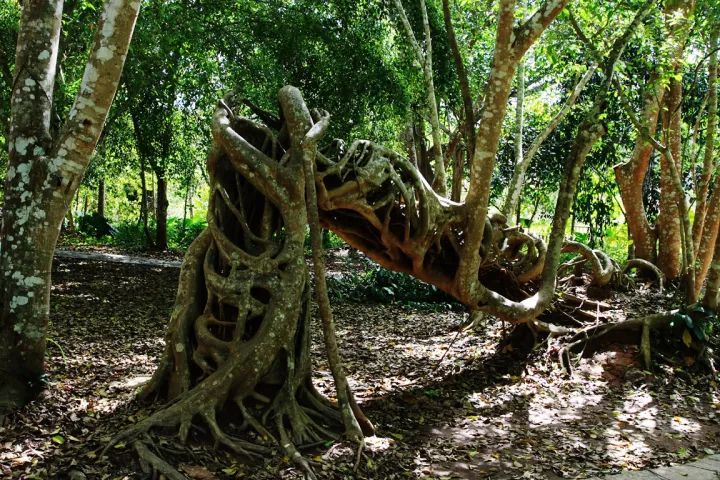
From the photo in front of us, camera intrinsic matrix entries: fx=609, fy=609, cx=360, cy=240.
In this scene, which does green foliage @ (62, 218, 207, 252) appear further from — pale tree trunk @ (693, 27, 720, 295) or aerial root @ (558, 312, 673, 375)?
pale tree trunk @ (693, 27, 720, 295)

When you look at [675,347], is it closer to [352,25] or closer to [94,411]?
[94,411]

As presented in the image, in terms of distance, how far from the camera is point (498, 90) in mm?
5496

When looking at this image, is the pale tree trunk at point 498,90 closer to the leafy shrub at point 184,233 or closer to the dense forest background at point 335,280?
the dense forest background at point 335,280

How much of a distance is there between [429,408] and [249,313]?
7.07 ft

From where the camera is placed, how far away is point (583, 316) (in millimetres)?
8008

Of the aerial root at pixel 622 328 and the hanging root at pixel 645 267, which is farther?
the hanging root at pixel 645 267

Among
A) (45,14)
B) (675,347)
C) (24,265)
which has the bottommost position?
(675,347)

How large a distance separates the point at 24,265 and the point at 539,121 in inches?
525

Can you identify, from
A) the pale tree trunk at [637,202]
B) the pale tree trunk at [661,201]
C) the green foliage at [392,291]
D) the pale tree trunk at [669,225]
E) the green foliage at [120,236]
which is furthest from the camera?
the green foliage at [120,236]

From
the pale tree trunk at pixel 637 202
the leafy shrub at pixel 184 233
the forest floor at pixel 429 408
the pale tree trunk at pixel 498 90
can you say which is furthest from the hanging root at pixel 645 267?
the leafy shrub at pixel 184 233

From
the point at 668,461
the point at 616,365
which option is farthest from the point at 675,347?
the point at 668,461

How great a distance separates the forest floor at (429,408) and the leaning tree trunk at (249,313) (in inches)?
10.3

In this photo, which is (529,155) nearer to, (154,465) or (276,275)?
(276,275)

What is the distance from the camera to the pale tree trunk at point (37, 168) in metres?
4.53
